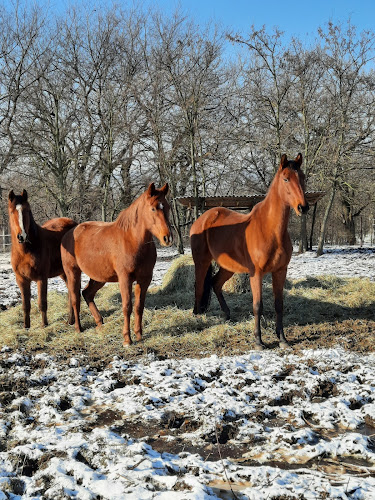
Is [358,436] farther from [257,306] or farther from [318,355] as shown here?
[257,306]

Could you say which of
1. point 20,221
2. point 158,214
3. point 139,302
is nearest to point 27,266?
point 20,221

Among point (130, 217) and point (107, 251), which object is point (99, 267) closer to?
point (107, 251)

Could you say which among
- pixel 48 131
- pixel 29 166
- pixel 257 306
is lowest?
pixel 257 306

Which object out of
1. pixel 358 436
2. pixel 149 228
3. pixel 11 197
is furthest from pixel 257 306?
pixel 11 197

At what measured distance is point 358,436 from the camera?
8.26 feet

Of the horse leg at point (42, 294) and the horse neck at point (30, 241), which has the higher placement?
the horse neck at point (30, 241)

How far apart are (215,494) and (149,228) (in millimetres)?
3088

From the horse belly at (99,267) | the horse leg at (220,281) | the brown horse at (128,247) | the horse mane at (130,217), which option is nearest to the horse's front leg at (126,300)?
the brown horse at (128,247)

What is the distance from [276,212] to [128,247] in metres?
1.80

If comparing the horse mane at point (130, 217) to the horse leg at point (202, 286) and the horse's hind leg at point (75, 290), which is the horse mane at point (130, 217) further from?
the horse leg at point (202, 286)

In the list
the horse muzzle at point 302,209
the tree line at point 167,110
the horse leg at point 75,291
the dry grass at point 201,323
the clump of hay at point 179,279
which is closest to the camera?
the horse muzzle at point 302,209

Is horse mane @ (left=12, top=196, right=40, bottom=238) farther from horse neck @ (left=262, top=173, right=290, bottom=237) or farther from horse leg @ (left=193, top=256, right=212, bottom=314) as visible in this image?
horse neck @ (left=262, top=173, right=290, bottom=237)

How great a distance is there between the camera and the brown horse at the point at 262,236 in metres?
4.40

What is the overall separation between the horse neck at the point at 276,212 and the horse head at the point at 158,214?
1.22 metres
